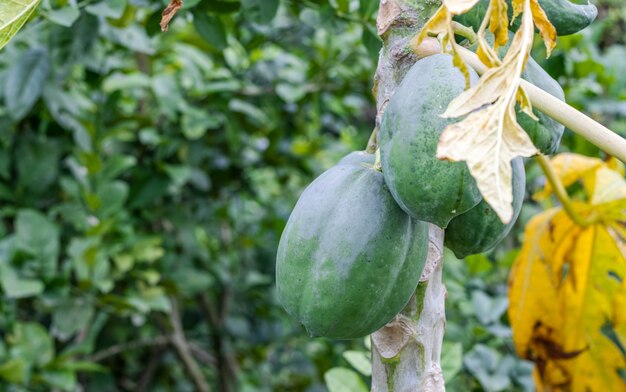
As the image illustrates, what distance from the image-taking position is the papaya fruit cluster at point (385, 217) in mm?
624

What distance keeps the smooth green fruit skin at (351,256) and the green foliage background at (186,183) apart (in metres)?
0.41

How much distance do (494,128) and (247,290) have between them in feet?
6.05

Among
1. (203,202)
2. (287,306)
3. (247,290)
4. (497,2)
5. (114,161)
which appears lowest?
(247,290)

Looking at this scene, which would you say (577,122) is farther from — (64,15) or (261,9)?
(64,15)

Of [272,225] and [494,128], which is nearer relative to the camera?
[494,128]

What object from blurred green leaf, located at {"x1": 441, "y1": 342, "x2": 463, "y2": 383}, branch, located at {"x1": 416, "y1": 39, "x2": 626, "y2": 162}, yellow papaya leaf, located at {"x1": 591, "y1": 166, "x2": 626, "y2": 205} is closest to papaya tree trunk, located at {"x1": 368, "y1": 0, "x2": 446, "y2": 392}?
branch, located at {"x1": 416, "y1": 39, "x2": 626, "y2": 162}

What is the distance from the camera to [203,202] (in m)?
2.21

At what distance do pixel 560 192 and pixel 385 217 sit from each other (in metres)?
0.44

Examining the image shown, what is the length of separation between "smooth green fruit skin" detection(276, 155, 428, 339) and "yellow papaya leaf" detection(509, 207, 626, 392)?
0.65 meters

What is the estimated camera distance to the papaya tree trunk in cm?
73

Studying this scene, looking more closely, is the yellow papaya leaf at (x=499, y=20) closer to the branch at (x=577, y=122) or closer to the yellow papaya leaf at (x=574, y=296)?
the branch at (x=577, y=122)

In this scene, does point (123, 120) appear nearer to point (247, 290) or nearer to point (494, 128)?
point (247, 290)

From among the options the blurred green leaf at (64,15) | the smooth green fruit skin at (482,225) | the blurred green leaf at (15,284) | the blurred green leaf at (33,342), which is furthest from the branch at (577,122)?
the blurred green leaf at (33,342)

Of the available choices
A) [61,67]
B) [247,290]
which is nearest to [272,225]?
[247,290]
